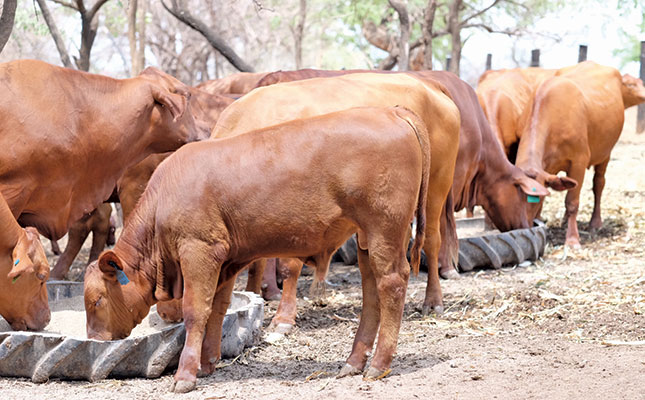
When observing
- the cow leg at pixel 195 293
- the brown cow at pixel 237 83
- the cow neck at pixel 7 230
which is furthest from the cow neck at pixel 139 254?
Answer: the brown cow at pixel 237 83

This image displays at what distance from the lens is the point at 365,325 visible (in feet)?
14.4

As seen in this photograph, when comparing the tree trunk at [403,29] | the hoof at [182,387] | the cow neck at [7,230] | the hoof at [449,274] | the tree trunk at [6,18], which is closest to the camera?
the hoof at [182,387]

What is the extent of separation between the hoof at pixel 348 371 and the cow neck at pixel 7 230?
7.18ft

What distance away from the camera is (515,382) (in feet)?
13.1

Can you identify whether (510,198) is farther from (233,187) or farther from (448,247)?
(233,187)

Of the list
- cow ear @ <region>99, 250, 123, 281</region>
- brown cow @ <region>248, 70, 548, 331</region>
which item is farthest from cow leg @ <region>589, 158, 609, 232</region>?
cow ear @ <region>99, 250, 123, 281</region>

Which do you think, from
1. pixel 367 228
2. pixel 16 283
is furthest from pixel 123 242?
pixel 367 228

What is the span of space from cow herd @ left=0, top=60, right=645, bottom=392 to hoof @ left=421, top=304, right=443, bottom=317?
32 millimetres

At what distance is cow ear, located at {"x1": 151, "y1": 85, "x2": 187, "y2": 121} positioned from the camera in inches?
249

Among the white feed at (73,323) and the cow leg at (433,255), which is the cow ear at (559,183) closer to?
the cow leg at (433,255)

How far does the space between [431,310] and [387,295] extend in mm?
2052

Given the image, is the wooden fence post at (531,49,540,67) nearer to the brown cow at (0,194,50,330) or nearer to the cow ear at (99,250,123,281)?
the brown cow at (0,194,50,330)

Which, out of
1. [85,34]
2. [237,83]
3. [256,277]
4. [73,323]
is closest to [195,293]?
[73,323]

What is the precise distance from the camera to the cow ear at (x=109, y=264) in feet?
14.2
